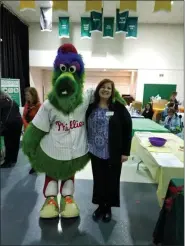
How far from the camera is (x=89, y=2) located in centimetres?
108

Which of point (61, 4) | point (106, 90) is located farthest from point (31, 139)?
point (61, 4)

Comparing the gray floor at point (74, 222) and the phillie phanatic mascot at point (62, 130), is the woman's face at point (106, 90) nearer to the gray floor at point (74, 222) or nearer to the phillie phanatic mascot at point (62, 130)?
the phillie phanatic mascot at point (62, 130)

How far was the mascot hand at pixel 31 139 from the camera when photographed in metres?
1.04

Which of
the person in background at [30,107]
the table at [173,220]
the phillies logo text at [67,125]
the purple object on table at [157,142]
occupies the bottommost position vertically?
the table at [173,220]

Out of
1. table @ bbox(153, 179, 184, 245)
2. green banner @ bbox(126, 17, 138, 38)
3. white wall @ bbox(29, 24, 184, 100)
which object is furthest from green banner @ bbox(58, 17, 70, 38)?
table @ bbox(153, 179, 184, 245)

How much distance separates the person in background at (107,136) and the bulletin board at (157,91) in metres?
3.65

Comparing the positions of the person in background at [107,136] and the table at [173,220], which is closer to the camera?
the table at [173,220]

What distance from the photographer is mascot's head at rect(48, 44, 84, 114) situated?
3.10ft

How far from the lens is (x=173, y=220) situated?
2.57 feet

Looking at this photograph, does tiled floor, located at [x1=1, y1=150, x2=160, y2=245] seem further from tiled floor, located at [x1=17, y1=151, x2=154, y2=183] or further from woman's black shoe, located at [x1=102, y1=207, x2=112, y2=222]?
→ tiled floor, located at [x1=17, y1=151, x2=154, y2=183]

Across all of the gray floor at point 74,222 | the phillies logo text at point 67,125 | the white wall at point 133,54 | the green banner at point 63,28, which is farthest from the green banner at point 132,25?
the gray floor at point 74,222

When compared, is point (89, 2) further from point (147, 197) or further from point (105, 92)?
point (147, 197)

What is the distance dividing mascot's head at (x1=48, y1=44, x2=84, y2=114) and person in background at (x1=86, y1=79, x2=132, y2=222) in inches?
4.0

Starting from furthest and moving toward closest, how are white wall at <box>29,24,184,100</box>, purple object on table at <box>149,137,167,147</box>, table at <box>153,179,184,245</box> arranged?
white wall at <box>29,24,184,100</box>, purple object on table at <box>149,137,167,147</box>, table at <box>153,179,184,245</box>
